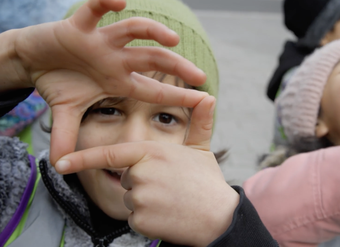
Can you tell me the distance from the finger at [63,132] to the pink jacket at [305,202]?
52 cm

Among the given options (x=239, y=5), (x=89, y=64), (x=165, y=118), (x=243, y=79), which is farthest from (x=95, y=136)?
(x=239, y=5)

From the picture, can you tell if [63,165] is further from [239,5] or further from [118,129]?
[239,5]

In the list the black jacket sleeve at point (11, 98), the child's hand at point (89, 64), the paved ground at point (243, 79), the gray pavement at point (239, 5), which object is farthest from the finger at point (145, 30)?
the gray pavement at point (239, 5)

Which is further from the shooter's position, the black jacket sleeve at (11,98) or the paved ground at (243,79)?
the paved ground at (243,79)

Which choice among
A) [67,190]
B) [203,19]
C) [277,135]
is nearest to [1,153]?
[67,190]

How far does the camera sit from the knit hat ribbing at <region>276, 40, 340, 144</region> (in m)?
1.16

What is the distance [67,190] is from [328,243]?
67 centimetres

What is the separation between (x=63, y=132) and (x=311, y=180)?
594 millimetres

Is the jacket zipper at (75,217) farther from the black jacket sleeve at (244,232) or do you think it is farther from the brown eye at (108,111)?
the black jacket sleeve at (244,232)

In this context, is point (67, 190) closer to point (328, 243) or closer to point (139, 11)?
point (139, 11)

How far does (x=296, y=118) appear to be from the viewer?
1.22m

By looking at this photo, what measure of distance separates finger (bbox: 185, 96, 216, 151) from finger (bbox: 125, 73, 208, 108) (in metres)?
0.01

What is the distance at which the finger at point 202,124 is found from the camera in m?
0.60

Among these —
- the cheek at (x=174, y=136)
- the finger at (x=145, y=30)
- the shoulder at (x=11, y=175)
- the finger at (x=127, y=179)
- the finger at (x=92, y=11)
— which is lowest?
the shoulder at (x=11, y=175)
